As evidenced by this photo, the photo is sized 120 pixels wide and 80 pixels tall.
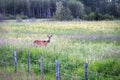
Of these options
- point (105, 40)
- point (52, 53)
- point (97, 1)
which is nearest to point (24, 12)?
point (97, 1)

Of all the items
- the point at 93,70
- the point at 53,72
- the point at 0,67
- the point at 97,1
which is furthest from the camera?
the point at 97,1

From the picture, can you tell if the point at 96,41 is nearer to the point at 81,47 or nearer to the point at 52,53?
the point at 81,47

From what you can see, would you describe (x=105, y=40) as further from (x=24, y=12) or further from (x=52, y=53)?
(x=24, y=12)

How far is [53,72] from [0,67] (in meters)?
2.91

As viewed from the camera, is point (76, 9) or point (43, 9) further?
point (43, 9)

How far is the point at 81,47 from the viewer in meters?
20.4

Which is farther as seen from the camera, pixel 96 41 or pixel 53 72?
pixel 96 41

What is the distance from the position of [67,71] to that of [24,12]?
73597mm

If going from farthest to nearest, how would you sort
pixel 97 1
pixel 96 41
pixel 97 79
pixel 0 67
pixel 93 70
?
pixel 97 1 < pixel 96 41 < pixel 0 67 < pixel 93 70 < pixel 97 79

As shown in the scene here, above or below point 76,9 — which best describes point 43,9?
below

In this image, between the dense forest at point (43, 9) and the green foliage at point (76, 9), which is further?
the green foliage at point (76, 9)

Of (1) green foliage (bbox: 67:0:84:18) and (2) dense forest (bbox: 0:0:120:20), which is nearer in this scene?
(2) dense forest (bbox: 0:0:120:20)

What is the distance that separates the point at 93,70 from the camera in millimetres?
14031

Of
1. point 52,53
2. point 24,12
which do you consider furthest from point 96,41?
point 24,12
